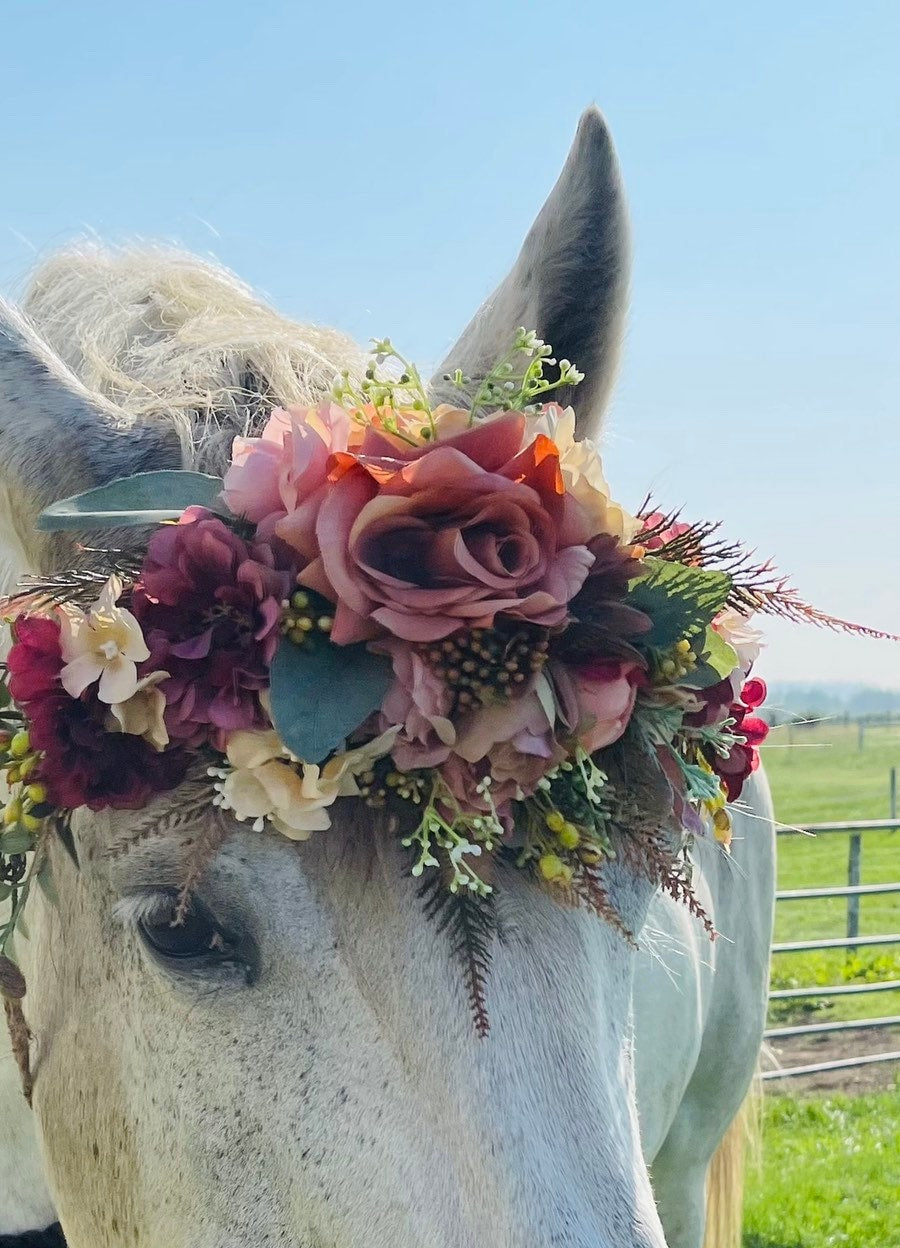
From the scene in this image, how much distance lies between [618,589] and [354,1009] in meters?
0.63

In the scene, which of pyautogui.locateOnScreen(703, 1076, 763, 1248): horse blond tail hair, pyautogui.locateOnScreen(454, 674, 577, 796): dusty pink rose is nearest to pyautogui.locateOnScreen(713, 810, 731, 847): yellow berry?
pyautogui.locateOnScreen(454, 674, 577, 796): dusty pink rose

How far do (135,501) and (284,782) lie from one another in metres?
0.45

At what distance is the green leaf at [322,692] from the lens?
1.36 meters

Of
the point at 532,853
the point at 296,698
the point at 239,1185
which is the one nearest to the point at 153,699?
the point at 296,698

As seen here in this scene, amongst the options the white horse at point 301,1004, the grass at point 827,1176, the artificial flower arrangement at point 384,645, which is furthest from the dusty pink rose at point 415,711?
the grass at point 827,1176

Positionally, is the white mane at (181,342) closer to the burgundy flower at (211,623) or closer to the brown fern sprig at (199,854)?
the burgundy flower at (211,623)

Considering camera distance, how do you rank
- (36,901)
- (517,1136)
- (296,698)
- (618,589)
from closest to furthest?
(517,1136), (296,698), (618,589), (36,901)

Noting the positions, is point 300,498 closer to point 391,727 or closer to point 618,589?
point 391,727

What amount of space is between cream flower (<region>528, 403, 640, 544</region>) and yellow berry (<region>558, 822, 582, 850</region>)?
384 mm

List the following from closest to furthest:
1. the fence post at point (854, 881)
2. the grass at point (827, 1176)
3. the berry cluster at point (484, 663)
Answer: the berry cluster at point (484, 663)
the grass at point (827, 1176)
the fence post at point (854, 881)

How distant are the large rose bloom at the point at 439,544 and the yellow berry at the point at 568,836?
27 centimetres

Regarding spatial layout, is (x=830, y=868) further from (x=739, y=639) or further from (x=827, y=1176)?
(x=739, y=639)

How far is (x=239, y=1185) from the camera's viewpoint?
4.74ft

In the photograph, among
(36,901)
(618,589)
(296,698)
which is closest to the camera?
(296,698)
